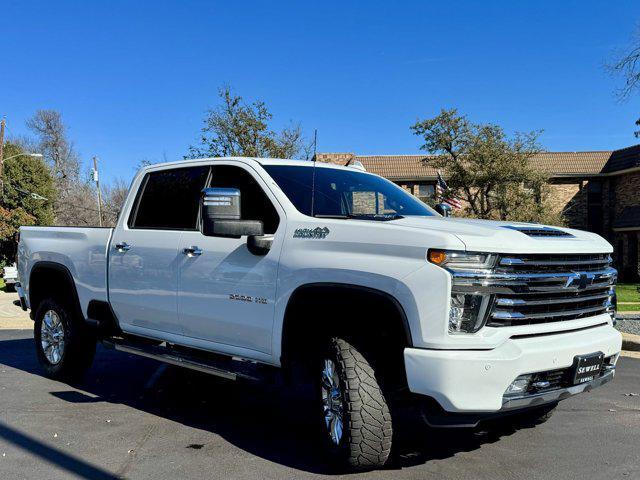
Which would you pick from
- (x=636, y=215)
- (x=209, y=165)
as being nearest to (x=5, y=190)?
(x=636, y=215)

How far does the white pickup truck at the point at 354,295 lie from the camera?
352 centimetres

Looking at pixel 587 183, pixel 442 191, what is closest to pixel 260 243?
pixel 442 191

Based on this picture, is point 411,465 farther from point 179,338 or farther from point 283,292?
point 179,338

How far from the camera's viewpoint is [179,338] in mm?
5246

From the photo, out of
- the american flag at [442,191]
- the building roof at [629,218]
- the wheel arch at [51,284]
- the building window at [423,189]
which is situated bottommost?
the wheel arch at [51,284]

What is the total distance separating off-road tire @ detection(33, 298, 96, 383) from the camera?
6.45 metres

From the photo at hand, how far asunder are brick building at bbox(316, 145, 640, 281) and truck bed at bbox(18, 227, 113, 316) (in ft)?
94.5

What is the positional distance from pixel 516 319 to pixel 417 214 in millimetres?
1753

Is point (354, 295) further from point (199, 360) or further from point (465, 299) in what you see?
point (199, 360)

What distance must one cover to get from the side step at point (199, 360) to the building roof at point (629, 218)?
30.7m

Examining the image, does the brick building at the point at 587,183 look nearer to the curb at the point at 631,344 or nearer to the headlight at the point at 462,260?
the curb at the point at 631,344

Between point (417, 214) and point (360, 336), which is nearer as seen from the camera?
point (360, 336)

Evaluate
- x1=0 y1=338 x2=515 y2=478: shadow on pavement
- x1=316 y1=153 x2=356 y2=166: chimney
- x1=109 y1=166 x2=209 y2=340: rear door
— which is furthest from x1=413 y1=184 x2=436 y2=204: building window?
x1=109 y1=166 x2=209 y2=340: rear door

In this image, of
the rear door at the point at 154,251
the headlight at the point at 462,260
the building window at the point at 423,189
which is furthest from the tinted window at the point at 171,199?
the building window at the point at 423,189
